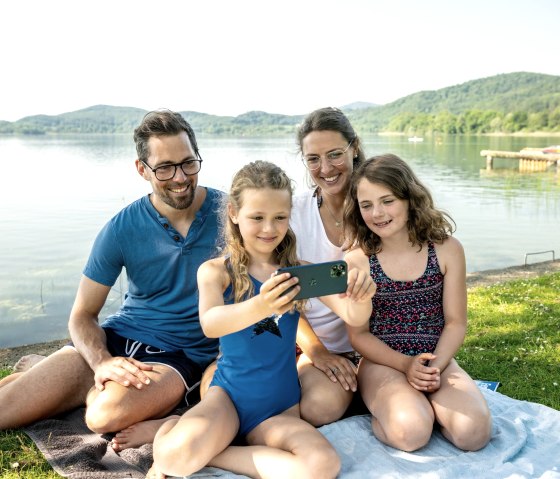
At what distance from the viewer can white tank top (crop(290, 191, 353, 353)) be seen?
4.21 metres

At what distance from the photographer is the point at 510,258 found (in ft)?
44.5

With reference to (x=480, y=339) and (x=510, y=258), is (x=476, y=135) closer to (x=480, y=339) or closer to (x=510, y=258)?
(x=510, y=258)

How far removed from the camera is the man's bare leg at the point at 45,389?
12.9 feet

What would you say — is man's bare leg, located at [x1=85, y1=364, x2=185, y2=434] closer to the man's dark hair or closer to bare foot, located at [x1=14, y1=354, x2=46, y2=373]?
bare foot, located at [x1=14, y1=354, x2=46, y2=373]

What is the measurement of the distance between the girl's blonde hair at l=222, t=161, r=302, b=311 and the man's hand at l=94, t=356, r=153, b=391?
2.87ft

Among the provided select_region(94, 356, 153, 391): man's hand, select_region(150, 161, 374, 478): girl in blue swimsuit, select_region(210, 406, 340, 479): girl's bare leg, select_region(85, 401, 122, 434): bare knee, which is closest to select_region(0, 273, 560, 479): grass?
select_region(85, 401, 122, 434): bare knee

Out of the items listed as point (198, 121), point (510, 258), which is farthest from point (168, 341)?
point (198, 121)

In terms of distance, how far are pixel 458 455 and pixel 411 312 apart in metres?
0.94

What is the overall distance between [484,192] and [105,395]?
26.6m

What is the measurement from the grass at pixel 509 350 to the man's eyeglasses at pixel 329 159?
2.34 metres

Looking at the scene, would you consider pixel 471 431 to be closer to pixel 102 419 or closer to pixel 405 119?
pixel 102 419

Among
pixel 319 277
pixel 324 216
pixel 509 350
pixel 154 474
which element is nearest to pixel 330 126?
pixel 324 216

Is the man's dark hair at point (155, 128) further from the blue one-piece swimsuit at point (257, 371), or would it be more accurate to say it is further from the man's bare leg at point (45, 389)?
the man's bare leg at point (45, 389)

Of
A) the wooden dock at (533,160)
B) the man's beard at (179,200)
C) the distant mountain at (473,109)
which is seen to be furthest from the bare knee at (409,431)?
the distant mountain at (473,109)
